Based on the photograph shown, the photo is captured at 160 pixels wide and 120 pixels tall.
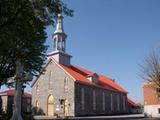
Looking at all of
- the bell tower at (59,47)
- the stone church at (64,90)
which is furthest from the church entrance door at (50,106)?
the bell tower at (59,47)

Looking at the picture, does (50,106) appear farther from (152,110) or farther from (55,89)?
(152,110)

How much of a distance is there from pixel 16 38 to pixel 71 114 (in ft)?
115

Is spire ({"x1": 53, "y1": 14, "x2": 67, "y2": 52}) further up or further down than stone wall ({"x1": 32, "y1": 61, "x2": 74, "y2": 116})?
further up

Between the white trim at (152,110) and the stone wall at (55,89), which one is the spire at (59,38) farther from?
the white trim at (152,110)

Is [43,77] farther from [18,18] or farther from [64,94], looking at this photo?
[18,18]

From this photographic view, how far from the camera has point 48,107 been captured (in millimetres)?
53656

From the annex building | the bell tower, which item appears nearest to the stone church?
the bell tower

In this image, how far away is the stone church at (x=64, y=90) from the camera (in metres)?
50.3

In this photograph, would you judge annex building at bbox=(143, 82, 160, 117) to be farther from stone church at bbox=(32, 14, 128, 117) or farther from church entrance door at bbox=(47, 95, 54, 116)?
church entrance door at bbox=(47, 95, 54, 116)

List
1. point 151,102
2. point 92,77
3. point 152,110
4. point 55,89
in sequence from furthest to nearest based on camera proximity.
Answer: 1. point 92,77
2. point 55,89
3. point 151,102
4. point 152,110

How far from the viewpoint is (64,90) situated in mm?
51594

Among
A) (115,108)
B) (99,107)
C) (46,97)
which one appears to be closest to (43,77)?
(46,97)

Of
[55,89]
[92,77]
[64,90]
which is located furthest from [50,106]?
[92,77]

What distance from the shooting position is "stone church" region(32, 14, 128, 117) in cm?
5034
